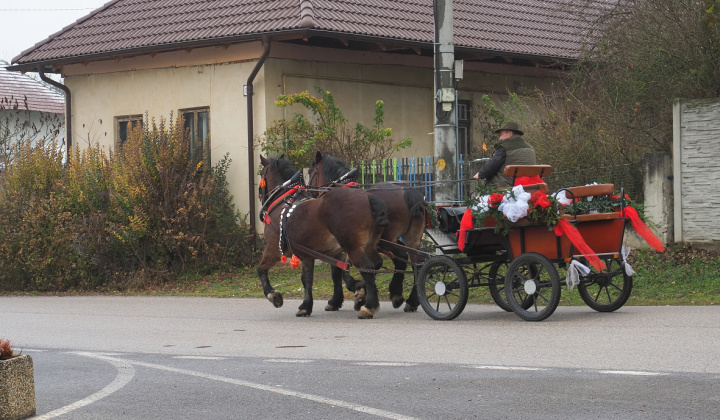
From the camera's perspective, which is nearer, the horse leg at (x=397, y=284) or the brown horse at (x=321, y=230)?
the brown horse at (x=321, y=230)

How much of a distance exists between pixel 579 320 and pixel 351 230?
121 inches

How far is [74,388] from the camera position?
8.24 meters

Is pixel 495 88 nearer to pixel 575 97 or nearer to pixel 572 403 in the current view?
pixel 575 97

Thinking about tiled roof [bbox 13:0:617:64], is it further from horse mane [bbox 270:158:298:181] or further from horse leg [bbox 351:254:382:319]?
horse leg [bbox 351:254:382:319]

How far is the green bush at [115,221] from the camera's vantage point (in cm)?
1967

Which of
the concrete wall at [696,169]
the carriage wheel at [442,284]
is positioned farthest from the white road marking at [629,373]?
the concrete wall at [696,169]

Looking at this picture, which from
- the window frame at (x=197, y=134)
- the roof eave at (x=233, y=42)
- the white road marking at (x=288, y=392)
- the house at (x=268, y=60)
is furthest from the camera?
the window frame at (x=197, y=134)

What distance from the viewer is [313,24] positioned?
20000mm

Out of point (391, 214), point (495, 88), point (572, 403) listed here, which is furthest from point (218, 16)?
point (572, 403)

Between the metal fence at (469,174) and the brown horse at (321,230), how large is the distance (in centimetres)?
327

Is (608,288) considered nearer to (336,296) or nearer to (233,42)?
(336,296)

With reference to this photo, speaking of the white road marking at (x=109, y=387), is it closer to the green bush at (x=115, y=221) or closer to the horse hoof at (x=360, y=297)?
the horse hoof at (x=360, y=297)

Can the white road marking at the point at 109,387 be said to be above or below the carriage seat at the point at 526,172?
below

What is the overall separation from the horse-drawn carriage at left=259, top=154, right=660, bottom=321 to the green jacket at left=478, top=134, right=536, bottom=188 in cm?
46
